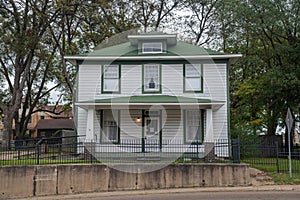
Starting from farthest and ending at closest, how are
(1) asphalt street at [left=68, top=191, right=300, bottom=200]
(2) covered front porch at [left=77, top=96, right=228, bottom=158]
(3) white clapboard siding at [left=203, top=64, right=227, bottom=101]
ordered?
(3) white clapboard siding at [left=203, top=64, right=227, bottom=101] → (2) covered front porch at [left=77, top=96, right=228, bottom=158] → (1) asphalt street at [left=68, top=191, right=300, bottom=200]

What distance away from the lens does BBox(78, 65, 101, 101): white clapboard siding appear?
1844cm

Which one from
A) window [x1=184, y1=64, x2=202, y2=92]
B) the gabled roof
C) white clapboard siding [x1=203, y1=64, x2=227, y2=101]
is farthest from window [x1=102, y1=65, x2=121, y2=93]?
white clapboard siding [x1=203, y1=64, x2=227, y2=101]

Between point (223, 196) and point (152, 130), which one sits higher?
point (152, 130)

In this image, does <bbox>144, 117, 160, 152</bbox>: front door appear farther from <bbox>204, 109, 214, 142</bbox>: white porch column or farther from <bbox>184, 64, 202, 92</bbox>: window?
<bbox>204, 109, 214, 142</bbox>: white porch column

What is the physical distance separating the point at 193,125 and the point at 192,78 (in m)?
2.67

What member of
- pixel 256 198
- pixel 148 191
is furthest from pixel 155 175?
pixel 256 198

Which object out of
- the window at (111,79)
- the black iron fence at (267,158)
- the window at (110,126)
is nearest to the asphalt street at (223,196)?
the black iron fence at (267,158)

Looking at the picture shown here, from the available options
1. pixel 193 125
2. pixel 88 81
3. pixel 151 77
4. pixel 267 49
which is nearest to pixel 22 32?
pixel 88 81

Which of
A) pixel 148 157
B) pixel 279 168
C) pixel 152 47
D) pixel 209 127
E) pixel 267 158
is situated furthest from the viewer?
pixel 152 47

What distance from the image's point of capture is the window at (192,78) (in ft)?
60.2

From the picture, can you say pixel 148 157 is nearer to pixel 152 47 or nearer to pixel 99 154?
pixel 99 154

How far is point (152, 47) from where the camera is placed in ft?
63.7

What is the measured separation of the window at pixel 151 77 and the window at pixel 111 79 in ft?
5.03

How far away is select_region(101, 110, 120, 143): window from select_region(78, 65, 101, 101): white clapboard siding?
4.36 feet
